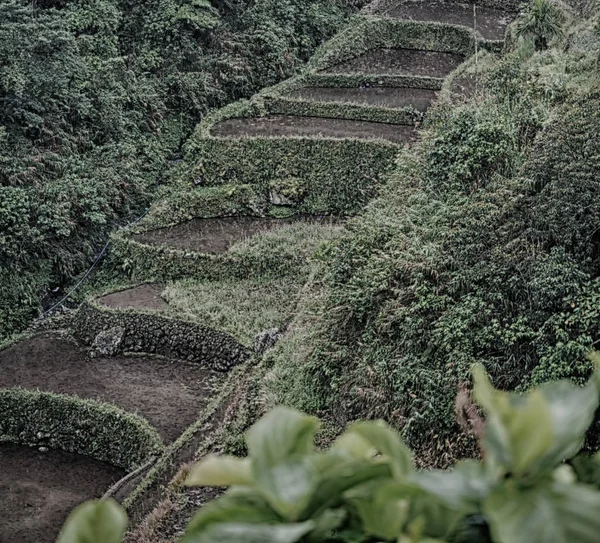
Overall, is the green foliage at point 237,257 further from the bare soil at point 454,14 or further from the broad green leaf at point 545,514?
the broad green leaf at point 545,514

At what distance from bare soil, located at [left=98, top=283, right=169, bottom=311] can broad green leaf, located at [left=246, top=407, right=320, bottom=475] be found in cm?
948

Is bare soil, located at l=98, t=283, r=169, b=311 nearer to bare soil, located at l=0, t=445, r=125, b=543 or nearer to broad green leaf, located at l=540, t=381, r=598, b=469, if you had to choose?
bare soil, located at l=0, t=445, r=125, b=543

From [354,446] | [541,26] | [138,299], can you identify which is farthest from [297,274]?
[354,446]

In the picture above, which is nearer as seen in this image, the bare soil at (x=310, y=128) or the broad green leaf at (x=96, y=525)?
the broad green leaf at (x=96, y=525)

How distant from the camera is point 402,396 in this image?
5.30 metres

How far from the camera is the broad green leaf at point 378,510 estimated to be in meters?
0.82

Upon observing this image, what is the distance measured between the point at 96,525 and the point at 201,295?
970 centimetres

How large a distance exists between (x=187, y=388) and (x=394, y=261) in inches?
153

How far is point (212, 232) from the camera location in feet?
40.4

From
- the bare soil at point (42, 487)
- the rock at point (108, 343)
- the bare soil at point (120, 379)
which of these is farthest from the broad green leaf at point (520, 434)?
the rock at point (108, 343)

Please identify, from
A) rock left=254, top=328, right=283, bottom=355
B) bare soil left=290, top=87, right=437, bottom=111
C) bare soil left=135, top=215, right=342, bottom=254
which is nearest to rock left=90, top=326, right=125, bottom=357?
bare soil left=135, top=215, right=342, bottom=254

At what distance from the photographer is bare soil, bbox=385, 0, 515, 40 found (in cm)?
1769

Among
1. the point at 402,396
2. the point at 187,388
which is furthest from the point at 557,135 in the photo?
the point at 187,388

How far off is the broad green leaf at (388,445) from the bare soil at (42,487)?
688 cm
